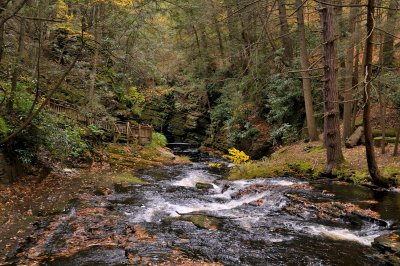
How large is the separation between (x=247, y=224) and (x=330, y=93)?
5.43 meters

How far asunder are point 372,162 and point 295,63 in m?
10.6

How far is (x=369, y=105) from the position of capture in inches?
318

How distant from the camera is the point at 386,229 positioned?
6.80m

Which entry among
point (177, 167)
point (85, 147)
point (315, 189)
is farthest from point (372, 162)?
point (85, 147)

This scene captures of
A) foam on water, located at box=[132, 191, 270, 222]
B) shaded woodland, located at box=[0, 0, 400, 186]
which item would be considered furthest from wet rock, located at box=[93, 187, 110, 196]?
shaded woodland, located at box=[0, 0, 400, 186]

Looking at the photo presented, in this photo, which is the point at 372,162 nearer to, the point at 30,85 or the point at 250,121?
the point at 30,85

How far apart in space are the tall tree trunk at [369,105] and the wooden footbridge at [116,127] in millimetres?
13239

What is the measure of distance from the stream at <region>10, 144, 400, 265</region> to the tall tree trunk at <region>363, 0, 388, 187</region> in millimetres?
A: 491

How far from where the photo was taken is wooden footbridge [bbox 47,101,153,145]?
17906 millimetres

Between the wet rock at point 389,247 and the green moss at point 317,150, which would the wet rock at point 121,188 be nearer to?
the wet rock at point 389,247

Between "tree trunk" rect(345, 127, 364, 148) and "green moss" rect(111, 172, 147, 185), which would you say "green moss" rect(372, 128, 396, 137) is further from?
"green moss" rect(111, 172, 147, 185)

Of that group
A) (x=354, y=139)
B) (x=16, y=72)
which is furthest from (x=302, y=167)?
(x=16, y=72)

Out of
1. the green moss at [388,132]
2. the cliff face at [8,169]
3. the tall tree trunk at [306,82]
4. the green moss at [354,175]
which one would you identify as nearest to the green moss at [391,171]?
the green moss at [354,175]

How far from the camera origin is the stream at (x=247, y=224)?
5742 mm
